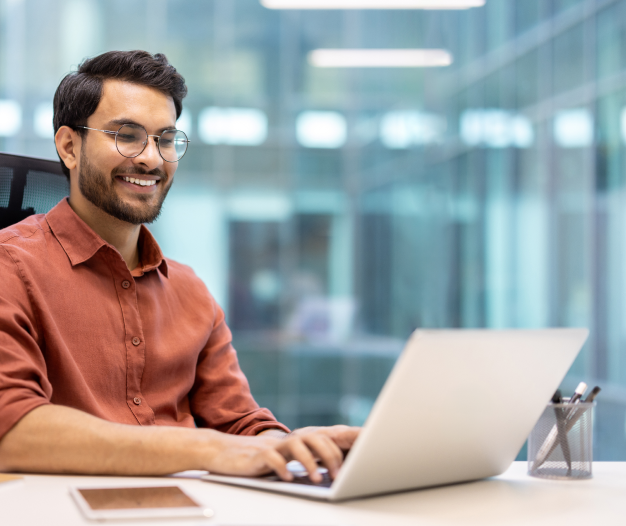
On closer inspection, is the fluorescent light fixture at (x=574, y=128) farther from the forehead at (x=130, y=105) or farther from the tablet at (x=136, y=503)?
the tablet at (x=136, y=503)

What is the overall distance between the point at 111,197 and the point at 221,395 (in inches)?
19.7

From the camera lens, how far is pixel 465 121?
648 centimetres

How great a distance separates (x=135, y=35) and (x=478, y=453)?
6.75m

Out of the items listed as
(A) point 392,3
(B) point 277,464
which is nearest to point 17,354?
(B) point 277,464

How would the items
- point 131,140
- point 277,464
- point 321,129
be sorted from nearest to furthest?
point 277,464, point 131,140, point 321,129

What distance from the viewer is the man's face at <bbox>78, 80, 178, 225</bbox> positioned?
1615 mm

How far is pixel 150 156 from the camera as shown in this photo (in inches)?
64.0

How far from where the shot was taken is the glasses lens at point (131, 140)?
63.3 inches

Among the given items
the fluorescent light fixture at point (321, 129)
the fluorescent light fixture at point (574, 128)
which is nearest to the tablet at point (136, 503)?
the fluorescent light fixture at point (574, 128)

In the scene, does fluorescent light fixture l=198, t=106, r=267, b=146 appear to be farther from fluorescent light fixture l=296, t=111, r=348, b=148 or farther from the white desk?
the white desk

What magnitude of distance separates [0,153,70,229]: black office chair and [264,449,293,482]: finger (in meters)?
1.00

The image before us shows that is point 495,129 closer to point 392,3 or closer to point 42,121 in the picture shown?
point 392,3

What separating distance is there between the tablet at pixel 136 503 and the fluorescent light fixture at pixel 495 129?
5.03 metres

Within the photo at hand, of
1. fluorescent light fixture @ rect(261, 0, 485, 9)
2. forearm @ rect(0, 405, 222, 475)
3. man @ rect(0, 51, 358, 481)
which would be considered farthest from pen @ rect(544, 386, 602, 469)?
fluorescent light fixture @ rect(261, 0, 485, 9)
